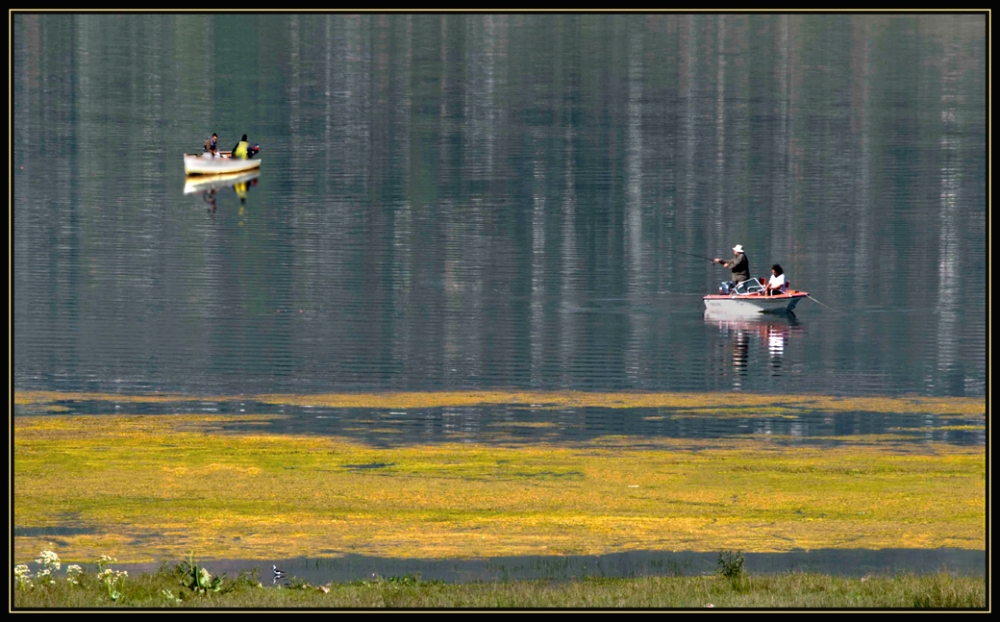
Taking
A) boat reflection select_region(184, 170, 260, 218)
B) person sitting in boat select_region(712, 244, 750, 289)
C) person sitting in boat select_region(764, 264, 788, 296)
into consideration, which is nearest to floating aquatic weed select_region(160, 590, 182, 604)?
person sitting in boat select_region(764, 264, 788, 296)

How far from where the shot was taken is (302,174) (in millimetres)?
89688

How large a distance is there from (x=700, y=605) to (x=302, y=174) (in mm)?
69639

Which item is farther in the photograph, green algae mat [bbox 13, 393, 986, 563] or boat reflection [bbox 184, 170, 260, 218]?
boat reflection [bbox 184, 170, 260, 218]

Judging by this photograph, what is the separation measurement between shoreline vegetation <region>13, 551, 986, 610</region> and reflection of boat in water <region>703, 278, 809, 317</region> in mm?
28395

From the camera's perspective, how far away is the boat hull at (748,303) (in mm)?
52781

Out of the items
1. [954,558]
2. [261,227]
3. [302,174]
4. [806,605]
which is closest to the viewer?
[806,605]

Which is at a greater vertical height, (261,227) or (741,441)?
(261,227)

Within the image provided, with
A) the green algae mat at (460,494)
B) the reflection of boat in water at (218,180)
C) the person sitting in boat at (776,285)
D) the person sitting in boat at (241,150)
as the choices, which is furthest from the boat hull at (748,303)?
the person sitting in boat at (241,150)

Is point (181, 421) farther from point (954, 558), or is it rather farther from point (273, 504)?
point (954, 558)

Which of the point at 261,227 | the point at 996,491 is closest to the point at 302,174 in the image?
the point at 261,227

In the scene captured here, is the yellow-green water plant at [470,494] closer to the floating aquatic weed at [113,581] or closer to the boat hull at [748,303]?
the floating aquatic weed at [113,581]

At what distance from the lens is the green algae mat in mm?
27875

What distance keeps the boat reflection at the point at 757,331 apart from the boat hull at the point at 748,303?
15 cm

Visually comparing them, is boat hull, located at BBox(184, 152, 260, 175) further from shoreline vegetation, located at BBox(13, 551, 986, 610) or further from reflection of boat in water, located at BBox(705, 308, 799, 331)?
shoreline vegetation, located at BBox(13, 551, 986, 610)
